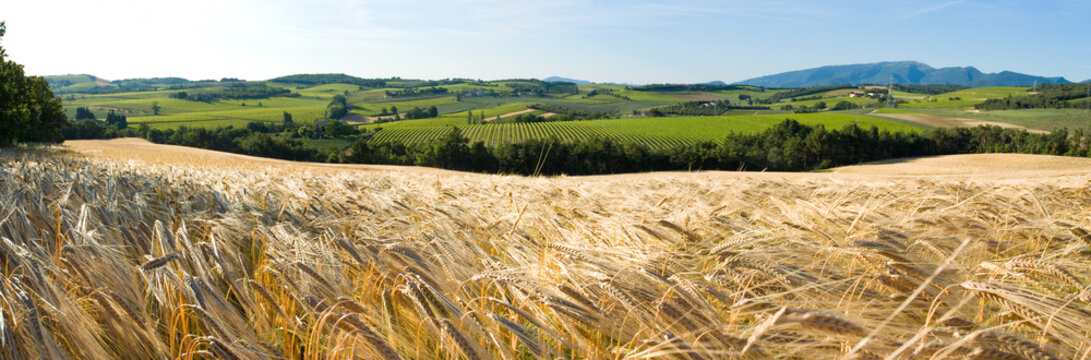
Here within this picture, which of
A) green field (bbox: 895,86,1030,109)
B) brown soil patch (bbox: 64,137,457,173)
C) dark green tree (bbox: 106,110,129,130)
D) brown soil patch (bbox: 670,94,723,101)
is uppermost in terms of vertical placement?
brown soil patch (bbox: 670,94,723,101)

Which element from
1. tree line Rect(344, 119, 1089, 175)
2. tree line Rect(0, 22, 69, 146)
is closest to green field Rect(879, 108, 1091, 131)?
tree line Rect(344, 119, 1089, 175)

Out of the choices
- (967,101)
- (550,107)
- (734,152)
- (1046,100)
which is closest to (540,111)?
(550,107)

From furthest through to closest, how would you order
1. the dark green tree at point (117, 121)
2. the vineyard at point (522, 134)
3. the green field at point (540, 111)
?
the dark green tree at point (117, 121), the green field at point (540, 111), the vineyard at point (522, 134)

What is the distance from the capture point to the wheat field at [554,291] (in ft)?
3.42

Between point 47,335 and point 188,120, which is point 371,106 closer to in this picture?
point 188,120

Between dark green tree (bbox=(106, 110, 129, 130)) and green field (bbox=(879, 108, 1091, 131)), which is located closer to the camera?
green field (bbox=(879, 108, 1091, 131))

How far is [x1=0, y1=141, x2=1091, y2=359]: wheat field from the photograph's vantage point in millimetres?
→ 1043

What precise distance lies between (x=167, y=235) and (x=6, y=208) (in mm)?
1246

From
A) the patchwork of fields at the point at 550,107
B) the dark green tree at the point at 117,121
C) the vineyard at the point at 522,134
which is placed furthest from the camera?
the dark green tree at the point at 117,121

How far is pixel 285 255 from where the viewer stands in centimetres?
179

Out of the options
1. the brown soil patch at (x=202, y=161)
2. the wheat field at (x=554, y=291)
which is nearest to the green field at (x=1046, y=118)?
the brown soil patch at (x=202, y=161)

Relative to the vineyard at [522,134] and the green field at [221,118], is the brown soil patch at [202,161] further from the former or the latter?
the green field at [221,118]

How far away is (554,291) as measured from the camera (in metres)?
1.35

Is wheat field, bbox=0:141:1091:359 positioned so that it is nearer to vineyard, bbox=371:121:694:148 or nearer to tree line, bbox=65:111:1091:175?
tree line, bbox=65:111:1091:175
